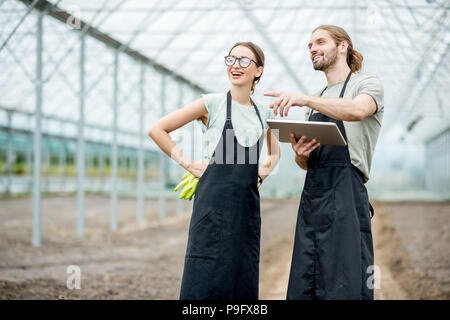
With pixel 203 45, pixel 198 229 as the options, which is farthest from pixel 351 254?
pixel 203 45

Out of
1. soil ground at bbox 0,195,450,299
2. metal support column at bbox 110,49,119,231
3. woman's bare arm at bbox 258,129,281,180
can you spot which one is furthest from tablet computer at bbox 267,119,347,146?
metal support column at bbox 110,49,119,231

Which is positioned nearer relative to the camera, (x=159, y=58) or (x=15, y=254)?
(x=15, y=254)

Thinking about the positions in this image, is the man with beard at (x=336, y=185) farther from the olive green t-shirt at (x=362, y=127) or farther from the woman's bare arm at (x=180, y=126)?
the woman's bare arm at (x=180, y=126)

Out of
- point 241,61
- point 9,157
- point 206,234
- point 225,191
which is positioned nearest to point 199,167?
point 225,191

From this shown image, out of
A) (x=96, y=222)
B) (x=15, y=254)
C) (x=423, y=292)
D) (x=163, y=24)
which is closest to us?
(x=423, y=292)

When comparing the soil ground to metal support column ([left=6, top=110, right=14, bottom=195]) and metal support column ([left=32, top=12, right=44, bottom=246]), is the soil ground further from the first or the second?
metal support column ([left=6, top=110, right=14, bottom=195])

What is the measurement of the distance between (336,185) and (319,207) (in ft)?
0.41

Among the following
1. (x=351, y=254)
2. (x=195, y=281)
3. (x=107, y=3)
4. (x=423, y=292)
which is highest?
(x=107, y=3)

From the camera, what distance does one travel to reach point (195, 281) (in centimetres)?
217

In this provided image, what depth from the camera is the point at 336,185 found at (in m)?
2.13

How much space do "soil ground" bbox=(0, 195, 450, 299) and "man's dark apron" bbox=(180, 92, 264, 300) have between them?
10.2 ft

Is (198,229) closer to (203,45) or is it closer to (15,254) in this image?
(15,254)

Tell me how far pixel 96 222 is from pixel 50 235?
2561mm

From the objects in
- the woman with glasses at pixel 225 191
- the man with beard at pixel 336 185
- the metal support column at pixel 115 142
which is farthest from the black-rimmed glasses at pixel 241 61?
the metal support column at pixel 115 142
